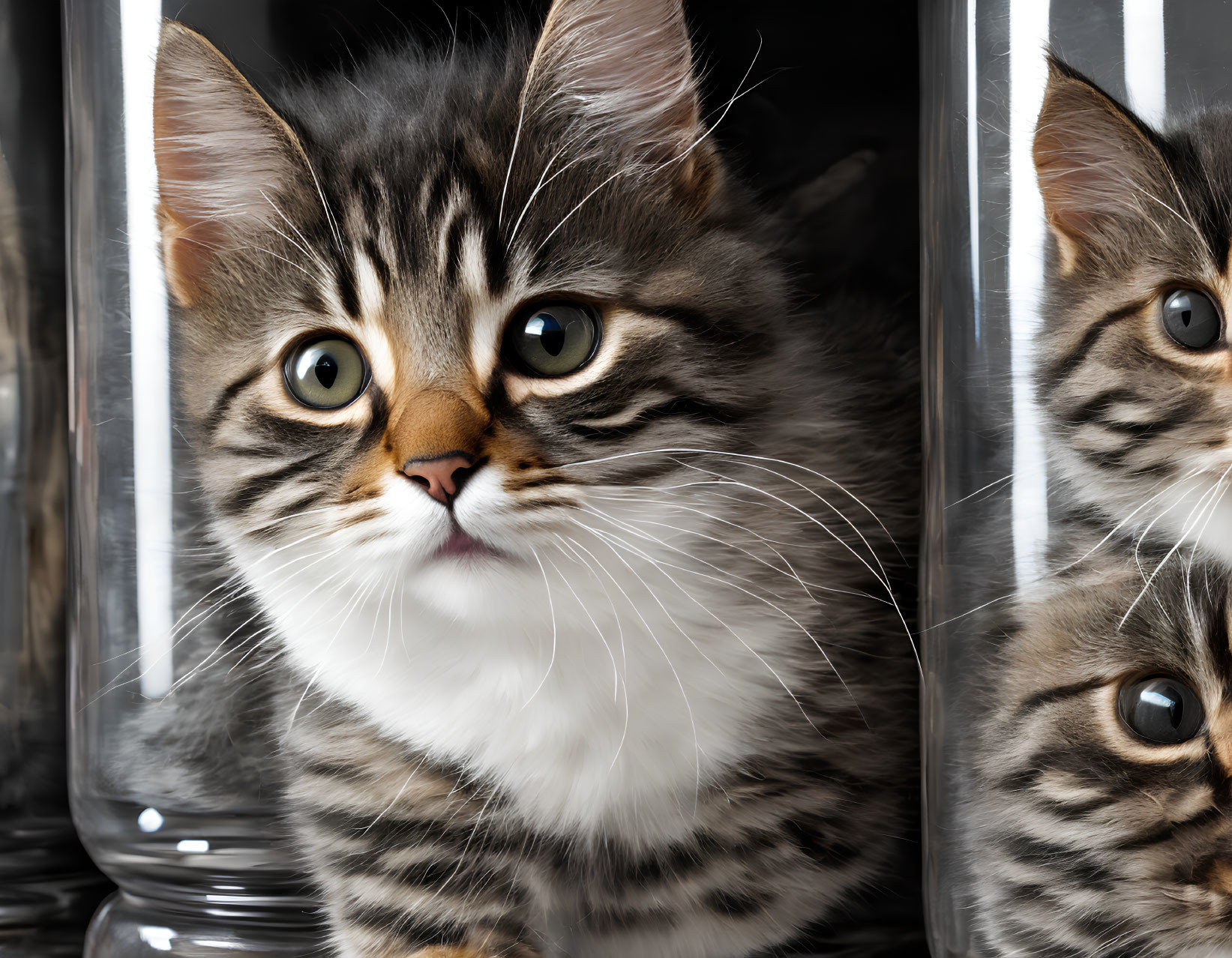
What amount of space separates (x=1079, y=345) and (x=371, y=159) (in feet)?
1.13

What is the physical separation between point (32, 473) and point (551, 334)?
459 mm

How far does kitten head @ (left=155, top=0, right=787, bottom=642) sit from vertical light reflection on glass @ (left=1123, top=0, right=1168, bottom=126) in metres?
0.19

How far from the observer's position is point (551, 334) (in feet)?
1.64

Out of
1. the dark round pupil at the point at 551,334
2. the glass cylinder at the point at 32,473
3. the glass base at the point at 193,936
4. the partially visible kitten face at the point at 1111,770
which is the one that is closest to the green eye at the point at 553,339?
the dark round pupil at the point at 551,334

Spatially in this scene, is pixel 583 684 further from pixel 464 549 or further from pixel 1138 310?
pixel 1138 310

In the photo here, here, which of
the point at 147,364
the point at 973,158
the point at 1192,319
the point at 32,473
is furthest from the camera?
the point at 32,473

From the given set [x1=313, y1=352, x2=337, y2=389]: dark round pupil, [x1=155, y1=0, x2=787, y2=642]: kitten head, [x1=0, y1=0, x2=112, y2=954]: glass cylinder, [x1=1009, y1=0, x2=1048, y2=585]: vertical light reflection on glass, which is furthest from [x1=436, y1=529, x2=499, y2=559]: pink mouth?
[x1=0, y1=0, x2=112, y2=954]: glass cylinder

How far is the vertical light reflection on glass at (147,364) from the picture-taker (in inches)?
24.4

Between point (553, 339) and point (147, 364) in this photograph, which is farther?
point (147, 364)

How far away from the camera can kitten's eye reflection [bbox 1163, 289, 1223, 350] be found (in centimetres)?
37

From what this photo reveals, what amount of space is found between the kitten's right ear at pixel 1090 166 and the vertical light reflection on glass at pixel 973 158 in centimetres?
4

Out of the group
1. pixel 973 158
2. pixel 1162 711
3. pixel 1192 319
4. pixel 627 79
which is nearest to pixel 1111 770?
pixel 1162 711

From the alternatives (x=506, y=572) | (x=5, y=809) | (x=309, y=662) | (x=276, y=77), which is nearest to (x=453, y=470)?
(x=506, y=572)

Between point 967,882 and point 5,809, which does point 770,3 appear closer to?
point 967,882
